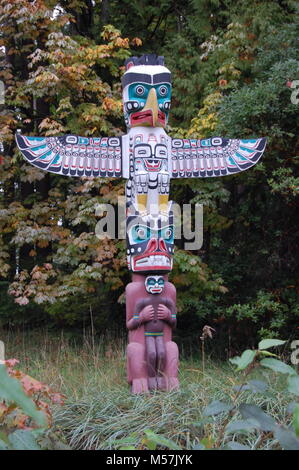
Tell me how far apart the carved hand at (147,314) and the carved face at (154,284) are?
0.18 meters

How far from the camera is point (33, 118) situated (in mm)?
11047

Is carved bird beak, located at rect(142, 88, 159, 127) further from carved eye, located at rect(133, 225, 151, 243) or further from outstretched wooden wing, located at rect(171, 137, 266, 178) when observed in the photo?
carved eye, located at rect(133, 225, 151, 243)

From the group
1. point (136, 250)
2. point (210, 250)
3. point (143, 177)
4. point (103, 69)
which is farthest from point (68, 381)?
point (103, 69)

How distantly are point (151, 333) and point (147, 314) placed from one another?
0.23 meters

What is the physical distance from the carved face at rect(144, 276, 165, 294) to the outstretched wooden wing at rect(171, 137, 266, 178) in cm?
149

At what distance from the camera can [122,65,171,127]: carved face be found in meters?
6.43

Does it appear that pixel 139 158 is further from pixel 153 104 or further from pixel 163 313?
pixel 163 313

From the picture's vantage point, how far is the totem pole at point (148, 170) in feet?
19.7

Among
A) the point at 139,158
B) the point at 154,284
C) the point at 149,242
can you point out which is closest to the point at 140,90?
the point at 139,158

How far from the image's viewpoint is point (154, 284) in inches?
240

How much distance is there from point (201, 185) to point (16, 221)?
3375mm

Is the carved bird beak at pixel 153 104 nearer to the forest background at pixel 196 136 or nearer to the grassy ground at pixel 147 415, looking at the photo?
the forest background at pixel 196 136

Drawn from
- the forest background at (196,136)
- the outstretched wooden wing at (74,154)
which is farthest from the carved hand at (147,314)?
the forest background at (196,136)

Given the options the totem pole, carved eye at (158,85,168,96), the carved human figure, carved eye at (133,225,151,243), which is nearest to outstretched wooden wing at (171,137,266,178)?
the totem pole
